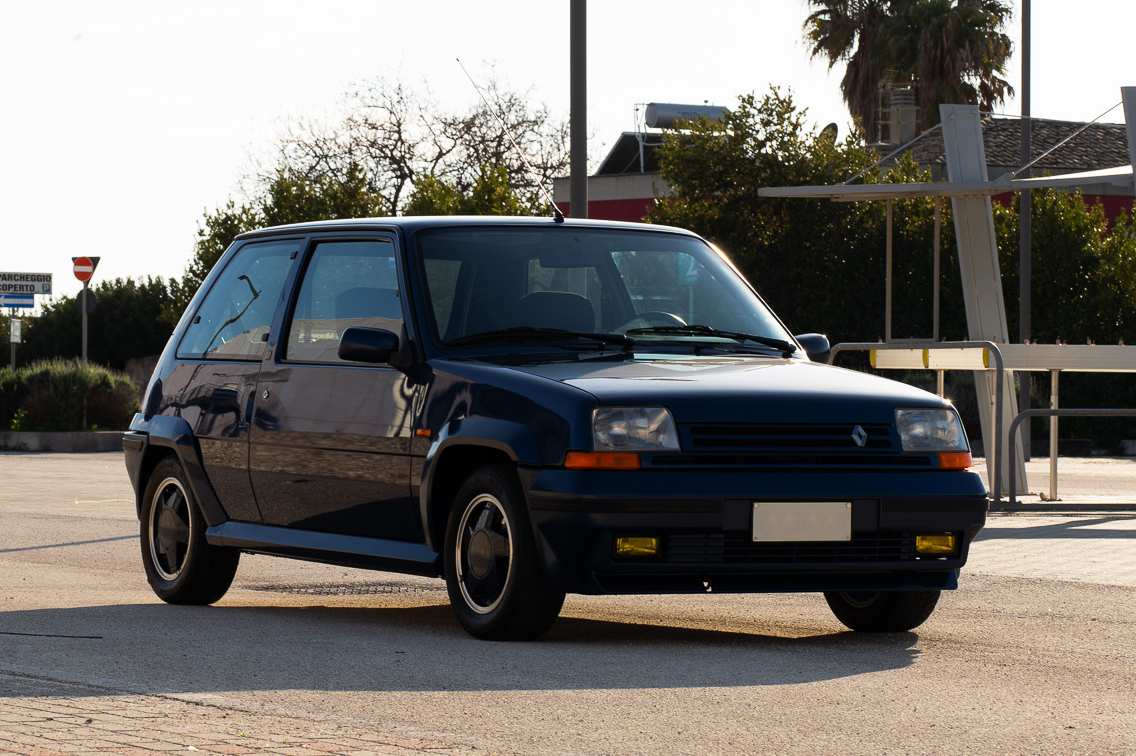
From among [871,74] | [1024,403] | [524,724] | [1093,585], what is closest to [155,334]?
[871,74]

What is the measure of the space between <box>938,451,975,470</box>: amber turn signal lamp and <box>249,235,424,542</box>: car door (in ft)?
6.92

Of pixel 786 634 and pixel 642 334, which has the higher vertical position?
pixel 642 334

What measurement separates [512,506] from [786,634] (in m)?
1.53

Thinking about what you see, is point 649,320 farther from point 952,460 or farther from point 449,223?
point 952,460

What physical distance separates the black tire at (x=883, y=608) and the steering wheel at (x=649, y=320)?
1358 mm

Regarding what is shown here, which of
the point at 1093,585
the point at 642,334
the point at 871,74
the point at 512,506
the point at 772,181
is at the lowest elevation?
the point at 1093,585

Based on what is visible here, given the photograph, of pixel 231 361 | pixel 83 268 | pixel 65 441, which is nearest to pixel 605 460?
pixel 231 361

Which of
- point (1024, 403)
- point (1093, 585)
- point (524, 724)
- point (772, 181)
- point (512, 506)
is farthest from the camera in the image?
point (772, 181)

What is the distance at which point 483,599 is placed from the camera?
741cm

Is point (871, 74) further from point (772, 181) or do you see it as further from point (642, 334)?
point (642, 334)

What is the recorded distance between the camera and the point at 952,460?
7367 mm

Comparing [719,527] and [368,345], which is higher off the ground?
[368,345]

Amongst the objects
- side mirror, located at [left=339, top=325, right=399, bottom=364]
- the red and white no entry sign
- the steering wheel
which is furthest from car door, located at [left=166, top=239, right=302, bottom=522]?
the red and white no entry sign

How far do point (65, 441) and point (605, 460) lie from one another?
964 inches
